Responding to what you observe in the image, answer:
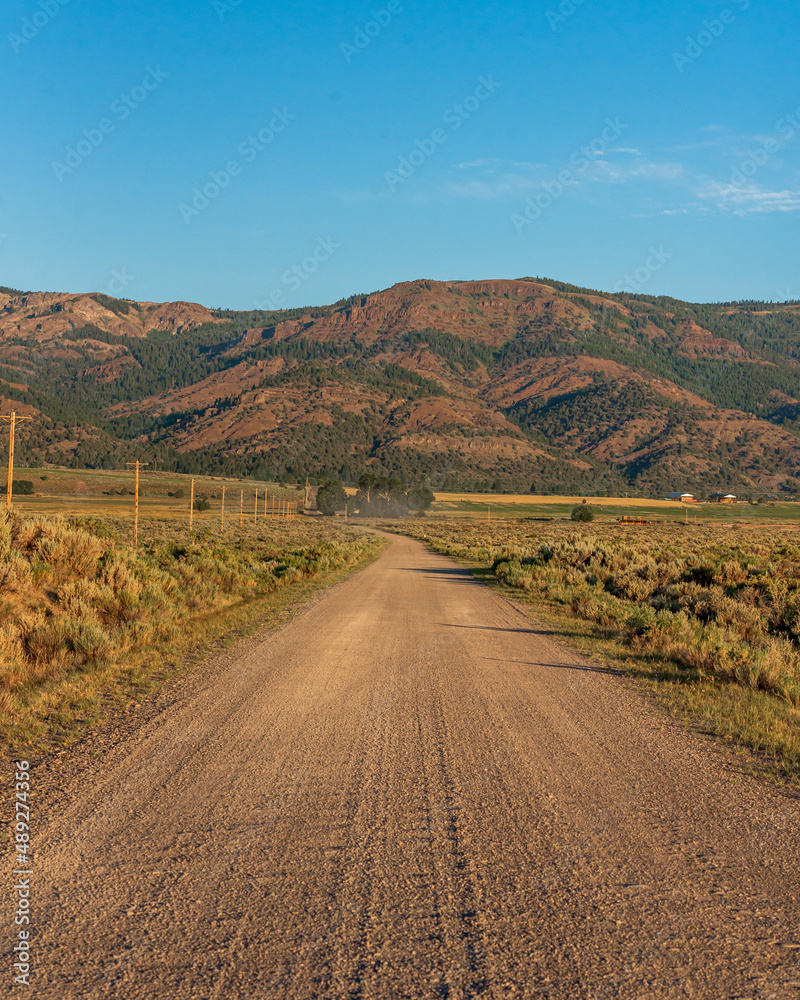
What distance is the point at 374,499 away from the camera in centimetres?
11769

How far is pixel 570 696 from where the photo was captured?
823 centimetres

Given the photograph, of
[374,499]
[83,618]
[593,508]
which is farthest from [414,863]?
[593,508]

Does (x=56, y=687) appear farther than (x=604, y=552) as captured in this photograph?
No

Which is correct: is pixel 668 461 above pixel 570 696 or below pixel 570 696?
above

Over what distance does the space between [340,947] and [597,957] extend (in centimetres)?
109

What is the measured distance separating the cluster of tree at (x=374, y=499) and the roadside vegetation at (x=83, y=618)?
86.4 m

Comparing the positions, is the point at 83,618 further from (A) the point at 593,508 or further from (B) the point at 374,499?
(A) the point at 593,508

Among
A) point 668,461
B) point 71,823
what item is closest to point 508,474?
point 668,461

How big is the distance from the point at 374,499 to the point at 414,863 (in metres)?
114

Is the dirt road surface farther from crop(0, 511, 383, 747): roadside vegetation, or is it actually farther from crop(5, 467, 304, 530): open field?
crop(5, 467, 304, 530): open field

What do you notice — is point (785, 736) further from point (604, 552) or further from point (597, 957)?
point (604, 552)

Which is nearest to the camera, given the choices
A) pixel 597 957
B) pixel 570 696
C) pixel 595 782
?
pixel 597 957

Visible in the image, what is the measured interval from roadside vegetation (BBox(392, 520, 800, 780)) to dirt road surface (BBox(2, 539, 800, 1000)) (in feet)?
3.51

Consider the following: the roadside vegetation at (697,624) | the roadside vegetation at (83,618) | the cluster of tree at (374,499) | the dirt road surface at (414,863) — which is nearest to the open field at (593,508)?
the cluster of tree at (374,499)
